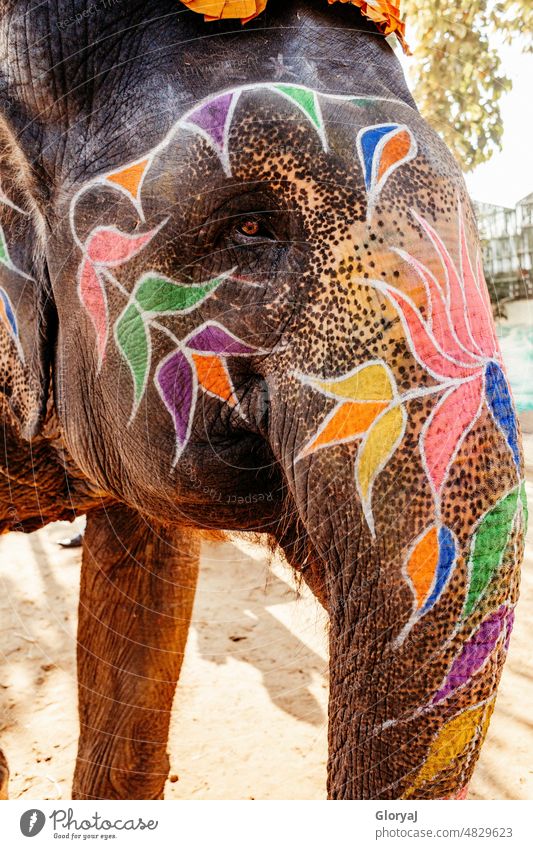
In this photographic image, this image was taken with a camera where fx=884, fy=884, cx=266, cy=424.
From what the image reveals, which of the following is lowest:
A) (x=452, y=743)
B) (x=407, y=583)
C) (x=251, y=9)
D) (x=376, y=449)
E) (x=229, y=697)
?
(x=229, y=697)

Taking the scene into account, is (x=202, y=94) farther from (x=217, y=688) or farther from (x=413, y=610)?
(x=217, y=688)

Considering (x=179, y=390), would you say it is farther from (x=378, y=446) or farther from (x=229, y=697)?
(x=229, y=697)

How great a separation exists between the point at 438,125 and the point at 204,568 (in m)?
2.06

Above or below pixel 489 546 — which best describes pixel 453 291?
above

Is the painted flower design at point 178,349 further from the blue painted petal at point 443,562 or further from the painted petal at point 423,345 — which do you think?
the blue painted petal at point 443,562

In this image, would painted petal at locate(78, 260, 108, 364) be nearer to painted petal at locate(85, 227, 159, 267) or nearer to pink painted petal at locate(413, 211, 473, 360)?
painted petal at locate(85, 227, 159, 267)

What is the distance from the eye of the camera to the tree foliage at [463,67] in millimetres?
1277

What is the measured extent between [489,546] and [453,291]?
0.23 m

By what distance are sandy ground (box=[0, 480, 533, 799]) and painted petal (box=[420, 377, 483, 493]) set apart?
2.64ft

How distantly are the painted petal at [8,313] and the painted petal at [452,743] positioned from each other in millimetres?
702

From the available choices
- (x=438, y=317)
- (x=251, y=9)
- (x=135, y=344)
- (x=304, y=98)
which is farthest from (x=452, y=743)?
(x=251, y=9)

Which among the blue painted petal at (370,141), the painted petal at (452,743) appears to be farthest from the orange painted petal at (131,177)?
the painted petal at (452,743)

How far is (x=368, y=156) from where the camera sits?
0.81 m

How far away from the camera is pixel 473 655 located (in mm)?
756
